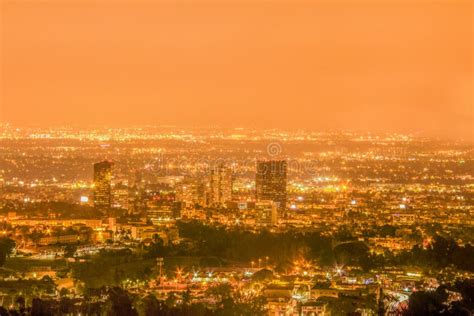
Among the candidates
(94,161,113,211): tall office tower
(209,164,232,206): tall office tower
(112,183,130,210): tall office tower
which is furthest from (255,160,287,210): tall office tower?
(94,161,113,211): tall office tower

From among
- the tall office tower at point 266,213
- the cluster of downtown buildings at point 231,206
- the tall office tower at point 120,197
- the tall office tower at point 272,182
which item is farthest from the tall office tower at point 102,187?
the tall office tower at point 272,182

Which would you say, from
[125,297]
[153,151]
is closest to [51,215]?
[125,297]

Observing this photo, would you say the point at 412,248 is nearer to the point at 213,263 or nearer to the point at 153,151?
the point at 213,263

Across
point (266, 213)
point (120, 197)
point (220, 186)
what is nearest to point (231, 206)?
point (266, 213)

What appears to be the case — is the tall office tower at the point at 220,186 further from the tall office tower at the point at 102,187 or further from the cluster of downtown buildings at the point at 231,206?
the tall office tower at the point at 102,187

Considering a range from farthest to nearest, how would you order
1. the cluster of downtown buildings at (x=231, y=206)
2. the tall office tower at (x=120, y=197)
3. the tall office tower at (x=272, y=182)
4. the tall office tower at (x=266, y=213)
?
1. the tall office tower at (x=272, y=182)
2. the tall office tower at (x=120, y=197)
3. the tall office tower at (x=266, y=213)
4. the cluster of downtown buildings at (x=231, y=206)

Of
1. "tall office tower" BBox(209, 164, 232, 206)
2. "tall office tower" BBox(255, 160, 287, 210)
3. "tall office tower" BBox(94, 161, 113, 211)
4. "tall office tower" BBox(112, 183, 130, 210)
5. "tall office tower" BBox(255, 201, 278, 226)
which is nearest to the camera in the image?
"tall office tower" BBox(255, 201, 278, 226)

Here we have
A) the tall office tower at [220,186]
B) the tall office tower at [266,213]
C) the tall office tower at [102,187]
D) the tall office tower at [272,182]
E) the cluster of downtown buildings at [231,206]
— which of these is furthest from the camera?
the tall office tower at [220,186]

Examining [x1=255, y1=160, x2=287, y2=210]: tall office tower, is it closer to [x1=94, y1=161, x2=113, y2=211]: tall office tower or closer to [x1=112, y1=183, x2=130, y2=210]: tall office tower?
[x1=112, y1=183, x2=130, y2=210]: tall office tower
